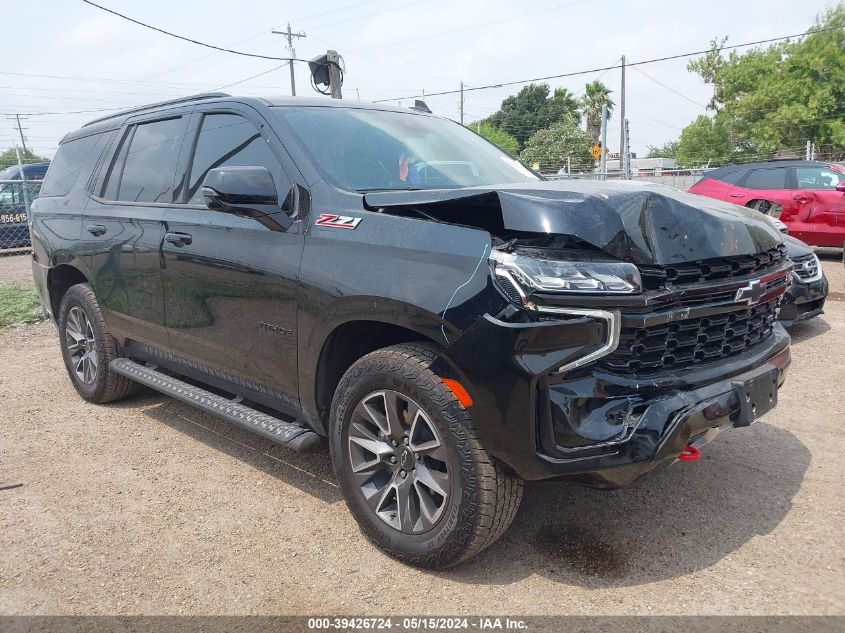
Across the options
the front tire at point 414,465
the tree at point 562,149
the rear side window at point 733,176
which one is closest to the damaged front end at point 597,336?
the front tire at point 414,465

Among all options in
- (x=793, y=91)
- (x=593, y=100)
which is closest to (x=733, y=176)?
(x=793, y=91)

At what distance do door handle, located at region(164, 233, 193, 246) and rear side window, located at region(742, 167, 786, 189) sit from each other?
9.81m

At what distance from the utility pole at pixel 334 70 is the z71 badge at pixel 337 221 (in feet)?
33.3

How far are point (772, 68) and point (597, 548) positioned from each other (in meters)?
47.7

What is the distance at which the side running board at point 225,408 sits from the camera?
126 inches

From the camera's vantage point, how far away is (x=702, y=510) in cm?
322

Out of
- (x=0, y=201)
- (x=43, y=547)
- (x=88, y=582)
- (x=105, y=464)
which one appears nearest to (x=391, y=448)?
(x=88, y=582)

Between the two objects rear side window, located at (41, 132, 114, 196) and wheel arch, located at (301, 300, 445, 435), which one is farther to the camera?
rear side window, located at (41, 132, 114, 196)

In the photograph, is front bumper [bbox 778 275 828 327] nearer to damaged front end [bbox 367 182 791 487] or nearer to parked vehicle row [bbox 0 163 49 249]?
damaged front end [bbox 367 182 791 487]

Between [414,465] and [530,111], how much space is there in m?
85.0

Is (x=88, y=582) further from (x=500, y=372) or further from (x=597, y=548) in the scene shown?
(x=597, y=548)

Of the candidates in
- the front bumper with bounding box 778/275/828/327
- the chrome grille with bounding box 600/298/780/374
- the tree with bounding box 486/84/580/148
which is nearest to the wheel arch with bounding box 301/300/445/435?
the chrome grille with bounding box 600/298/780/374

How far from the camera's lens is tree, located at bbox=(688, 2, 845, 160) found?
134 ft

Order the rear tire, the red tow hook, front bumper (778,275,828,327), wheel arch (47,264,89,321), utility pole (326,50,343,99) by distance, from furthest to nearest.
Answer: utility pole (326,50,343,99) → front bumper (778,275,828,327) → wheel arch (47,264,89,321) → the rear tire → the red tow hook
